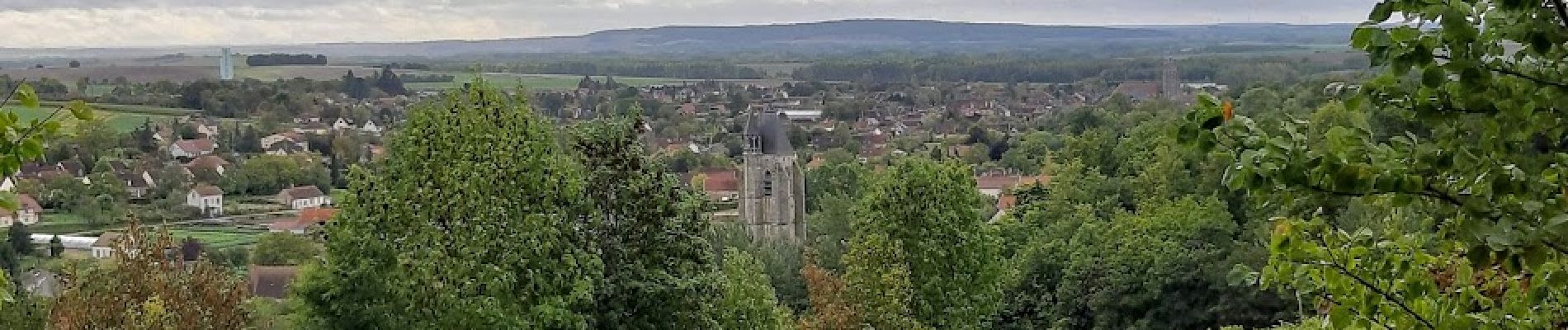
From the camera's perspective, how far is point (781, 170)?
47.1 m

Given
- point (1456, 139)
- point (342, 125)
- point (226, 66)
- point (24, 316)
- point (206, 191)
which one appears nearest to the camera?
point (1456, 139)

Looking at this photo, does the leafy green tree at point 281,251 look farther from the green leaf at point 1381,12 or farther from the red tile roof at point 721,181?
the green leaf at point 1381,12

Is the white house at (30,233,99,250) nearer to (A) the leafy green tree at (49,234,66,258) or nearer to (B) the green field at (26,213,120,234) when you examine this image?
(A) the leafy green tree at (49,234,66,258)

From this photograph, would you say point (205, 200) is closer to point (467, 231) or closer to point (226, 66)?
point (226, 66)

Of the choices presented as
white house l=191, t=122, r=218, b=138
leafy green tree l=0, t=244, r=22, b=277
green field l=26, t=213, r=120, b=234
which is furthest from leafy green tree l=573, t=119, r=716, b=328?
white house l=191, t=122, r=218, b=138

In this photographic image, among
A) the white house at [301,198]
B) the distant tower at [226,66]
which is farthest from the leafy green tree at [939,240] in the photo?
the distant tower at [226,66]

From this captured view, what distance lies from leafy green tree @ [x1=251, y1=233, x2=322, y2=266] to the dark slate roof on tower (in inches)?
512

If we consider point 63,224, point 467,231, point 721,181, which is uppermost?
point 467,231

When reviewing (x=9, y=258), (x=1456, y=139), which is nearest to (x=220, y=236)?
(x=9, y=258)

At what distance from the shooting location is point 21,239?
4238cm

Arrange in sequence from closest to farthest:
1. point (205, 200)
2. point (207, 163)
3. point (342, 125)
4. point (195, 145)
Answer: point (205, 200), point (207, 163), point (195, 145), point (342, 125)

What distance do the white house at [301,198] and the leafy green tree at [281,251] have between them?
60.9 feet

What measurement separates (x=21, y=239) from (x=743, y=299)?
3567 centimetres

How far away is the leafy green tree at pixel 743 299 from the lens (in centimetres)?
1234
